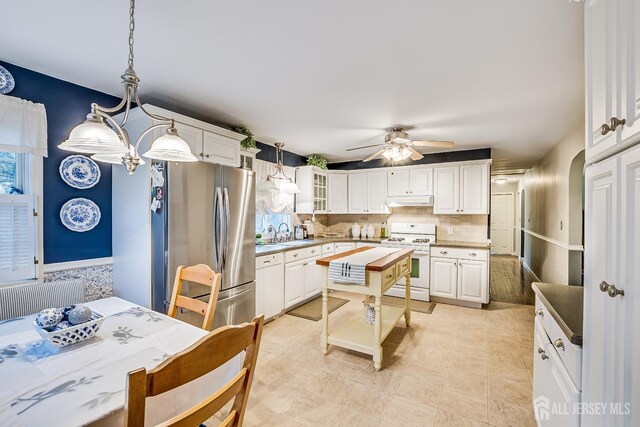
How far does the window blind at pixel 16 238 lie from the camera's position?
2.08 metres

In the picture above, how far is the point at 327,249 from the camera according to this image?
15.8 ft

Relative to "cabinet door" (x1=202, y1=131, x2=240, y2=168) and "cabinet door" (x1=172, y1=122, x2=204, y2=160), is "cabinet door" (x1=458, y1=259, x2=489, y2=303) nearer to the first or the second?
"cabinet door" (x1=202, y1=131, x2=240, y2=168)

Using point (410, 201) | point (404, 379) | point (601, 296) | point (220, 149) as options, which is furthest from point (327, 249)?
point (601, 296)

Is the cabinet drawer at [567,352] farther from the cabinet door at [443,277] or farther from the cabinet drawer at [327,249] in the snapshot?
the cabinet drawer at [327,249]

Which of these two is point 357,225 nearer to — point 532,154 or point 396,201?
point 396,201

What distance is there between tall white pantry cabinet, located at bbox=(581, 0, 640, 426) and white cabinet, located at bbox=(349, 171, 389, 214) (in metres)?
4.10

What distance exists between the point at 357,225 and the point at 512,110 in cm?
331

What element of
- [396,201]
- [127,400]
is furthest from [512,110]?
[127,400]

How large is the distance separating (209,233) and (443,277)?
11.5ft

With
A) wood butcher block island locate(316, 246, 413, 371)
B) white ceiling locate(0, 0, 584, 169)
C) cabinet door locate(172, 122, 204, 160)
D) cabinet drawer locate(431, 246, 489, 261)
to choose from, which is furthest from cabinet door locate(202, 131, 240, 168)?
cabinet drawer locate(431, 246, 489, 261)

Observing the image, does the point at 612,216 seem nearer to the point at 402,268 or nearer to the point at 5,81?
the point at 402,268

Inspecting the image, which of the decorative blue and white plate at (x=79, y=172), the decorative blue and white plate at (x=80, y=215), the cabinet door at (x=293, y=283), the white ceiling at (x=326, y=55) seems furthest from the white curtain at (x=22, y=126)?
the cabinet door at (x=293, y=283)

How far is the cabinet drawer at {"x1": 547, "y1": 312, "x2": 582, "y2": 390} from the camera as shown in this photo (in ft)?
3.67

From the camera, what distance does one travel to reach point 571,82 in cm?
228
